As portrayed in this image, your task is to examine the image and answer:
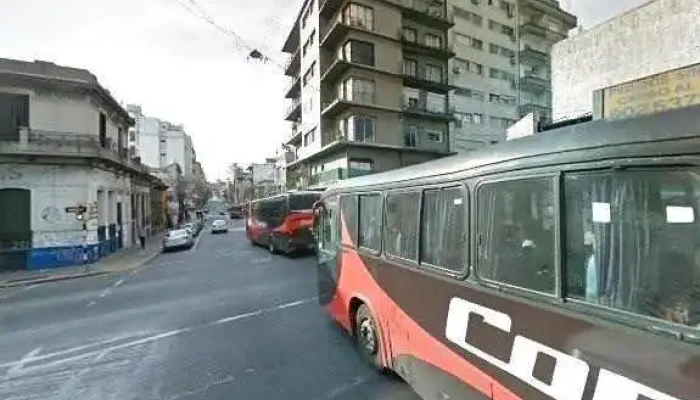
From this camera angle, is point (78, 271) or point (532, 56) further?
point (532, 56)

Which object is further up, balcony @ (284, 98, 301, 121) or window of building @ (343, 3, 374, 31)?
window of building @ (343, 3, 374, 31)

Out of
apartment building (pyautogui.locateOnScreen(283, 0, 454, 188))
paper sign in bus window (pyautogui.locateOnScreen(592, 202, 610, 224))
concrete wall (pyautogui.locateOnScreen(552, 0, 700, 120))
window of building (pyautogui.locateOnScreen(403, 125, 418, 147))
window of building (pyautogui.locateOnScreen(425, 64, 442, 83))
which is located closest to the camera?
paper sign in bus window (pyautogui.locateOnScreen(592, 202, 610, 224))

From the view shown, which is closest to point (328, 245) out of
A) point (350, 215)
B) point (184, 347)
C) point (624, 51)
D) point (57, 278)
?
point (350, 215)

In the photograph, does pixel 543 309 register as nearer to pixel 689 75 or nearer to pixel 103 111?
pixel 689 75

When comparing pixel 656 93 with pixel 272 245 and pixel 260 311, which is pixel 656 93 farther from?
pixel 272 245

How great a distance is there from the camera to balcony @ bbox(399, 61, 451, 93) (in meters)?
36.7

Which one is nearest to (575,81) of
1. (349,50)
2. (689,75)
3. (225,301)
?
(689,75)

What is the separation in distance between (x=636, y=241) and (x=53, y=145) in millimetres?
23484

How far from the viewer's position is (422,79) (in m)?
37.6

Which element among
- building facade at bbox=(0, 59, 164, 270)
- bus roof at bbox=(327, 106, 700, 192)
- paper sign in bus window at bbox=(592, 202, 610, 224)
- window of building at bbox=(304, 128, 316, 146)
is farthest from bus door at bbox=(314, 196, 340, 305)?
window of building at bbox=(304, 128, 316, 146)

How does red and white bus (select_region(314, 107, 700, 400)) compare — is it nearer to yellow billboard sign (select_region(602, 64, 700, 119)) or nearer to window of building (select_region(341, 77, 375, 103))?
yellow billboard sign (select_region(602, 64, 700, 119))

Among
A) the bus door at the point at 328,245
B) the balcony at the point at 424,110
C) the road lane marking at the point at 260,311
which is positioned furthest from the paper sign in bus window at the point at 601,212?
the balcony at the point at 424,110

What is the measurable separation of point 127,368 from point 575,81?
13.7 metres

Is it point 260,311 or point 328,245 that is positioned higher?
point 328,245
